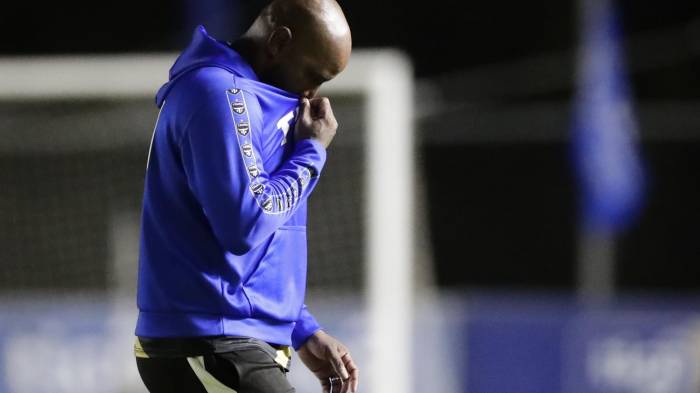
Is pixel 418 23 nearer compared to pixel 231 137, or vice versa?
pixel 231 137

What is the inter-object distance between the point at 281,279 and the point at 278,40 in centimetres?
47

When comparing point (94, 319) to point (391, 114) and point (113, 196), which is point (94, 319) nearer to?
point (113, 196)

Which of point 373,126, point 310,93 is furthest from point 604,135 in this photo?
point 310,93

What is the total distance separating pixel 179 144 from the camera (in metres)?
2.44

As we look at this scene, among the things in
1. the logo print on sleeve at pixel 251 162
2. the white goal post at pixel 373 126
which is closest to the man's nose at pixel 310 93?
the logo print on sleeve at pixel 251 162

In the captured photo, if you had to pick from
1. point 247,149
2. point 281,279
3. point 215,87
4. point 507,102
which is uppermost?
point 507,102

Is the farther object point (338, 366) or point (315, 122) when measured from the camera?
point (338, 366)

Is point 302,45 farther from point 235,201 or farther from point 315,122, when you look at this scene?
point 235,201

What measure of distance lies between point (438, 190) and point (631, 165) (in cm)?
238

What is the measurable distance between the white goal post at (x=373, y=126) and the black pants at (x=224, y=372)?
125 inches

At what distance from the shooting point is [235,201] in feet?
7.71

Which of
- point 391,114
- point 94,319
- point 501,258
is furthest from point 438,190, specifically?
point 391,114

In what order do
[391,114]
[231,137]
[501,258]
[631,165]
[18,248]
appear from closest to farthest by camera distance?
[231,137], [391,114], [18,248], [631,165], [501,258]

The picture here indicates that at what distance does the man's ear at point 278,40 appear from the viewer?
2559 millimetres
